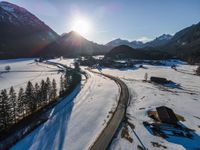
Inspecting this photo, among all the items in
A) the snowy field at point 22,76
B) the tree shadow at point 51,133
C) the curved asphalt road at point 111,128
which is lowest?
the snowy field at point 22,76

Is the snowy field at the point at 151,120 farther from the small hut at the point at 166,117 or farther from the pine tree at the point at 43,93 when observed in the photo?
the pine tree at the point at 43,93

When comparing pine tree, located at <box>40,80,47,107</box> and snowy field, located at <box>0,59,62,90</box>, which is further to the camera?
snowy field, located at <box>0,59,62,90</box>

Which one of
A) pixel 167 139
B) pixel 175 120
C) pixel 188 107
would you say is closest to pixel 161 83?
pixel 188 107

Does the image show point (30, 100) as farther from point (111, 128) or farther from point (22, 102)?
point (111, 128)

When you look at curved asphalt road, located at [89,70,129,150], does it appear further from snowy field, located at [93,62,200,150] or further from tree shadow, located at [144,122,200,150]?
tree shadow, located at [144,122,200,150]

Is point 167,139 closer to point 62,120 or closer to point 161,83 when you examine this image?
point 62,120

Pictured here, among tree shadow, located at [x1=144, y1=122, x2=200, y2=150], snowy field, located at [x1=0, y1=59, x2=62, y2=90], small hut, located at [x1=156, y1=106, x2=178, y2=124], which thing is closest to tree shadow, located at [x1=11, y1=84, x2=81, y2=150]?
tree shadow, located at [x1=144, y1=122, x2=200, y2=150]

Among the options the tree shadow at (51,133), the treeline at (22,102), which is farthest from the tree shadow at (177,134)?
the treeline at (22,102)

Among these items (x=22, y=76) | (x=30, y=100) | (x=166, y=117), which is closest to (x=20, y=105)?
(x=30, y=100)
